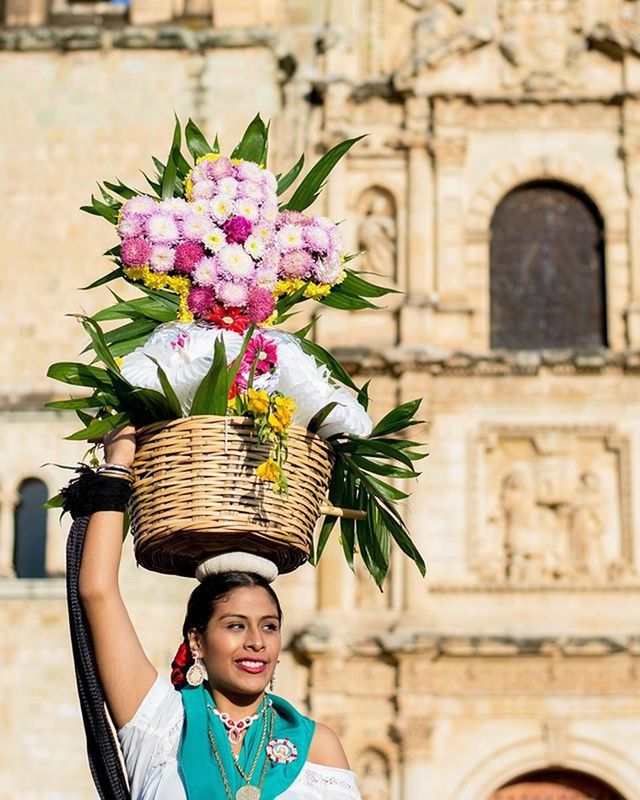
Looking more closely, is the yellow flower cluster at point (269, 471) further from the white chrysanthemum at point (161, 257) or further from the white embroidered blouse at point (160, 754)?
the white chrysanthemum at point (161, 257)

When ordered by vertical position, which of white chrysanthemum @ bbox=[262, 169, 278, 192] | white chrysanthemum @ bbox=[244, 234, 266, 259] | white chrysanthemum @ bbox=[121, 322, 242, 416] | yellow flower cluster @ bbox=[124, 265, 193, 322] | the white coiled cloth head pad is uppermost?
white chrysanthemum @ bbox=[262, 169, 278, 192]

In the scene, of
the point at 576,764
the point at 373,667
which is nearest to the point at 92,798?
the point at 373,667

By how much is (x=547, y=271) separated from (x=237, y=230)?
11233mm

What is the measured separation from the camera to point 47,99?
1673cm

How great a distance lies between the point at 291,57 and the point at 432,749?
6.41 m

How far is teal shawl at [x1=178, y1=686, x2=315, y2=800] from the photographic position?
158 inches

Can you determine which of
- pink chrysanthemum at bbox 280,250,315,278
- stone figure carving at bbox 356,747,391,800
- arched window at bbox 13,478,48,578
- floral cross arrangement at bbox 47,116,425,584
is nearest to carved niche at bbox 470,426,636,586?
stone figure carving at bbox 356,747,391,800

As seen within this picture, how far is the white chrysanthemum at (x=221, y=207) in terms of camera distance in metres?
4.95

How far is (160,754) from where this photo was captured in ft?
13.4

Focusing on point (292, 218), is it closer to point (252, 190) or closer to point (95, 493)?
point (252, 190)

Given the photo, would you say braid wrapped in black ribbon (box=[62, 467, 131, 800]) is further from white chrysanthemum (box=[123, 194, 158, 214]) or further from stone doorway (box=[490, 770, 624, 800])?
stone doorway (box=[490, 770, 624, 800])

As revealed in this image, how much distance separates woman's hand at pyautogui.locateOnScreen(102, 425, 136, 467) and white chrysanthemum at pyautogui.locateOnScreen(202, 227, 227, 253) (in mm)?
740

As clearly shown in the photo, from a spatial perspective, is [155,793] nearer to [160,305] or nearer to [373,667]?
[160,305]

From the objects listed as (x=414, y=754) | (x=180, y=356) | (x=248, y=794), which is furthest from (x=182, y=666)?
(x=414, y=754)
